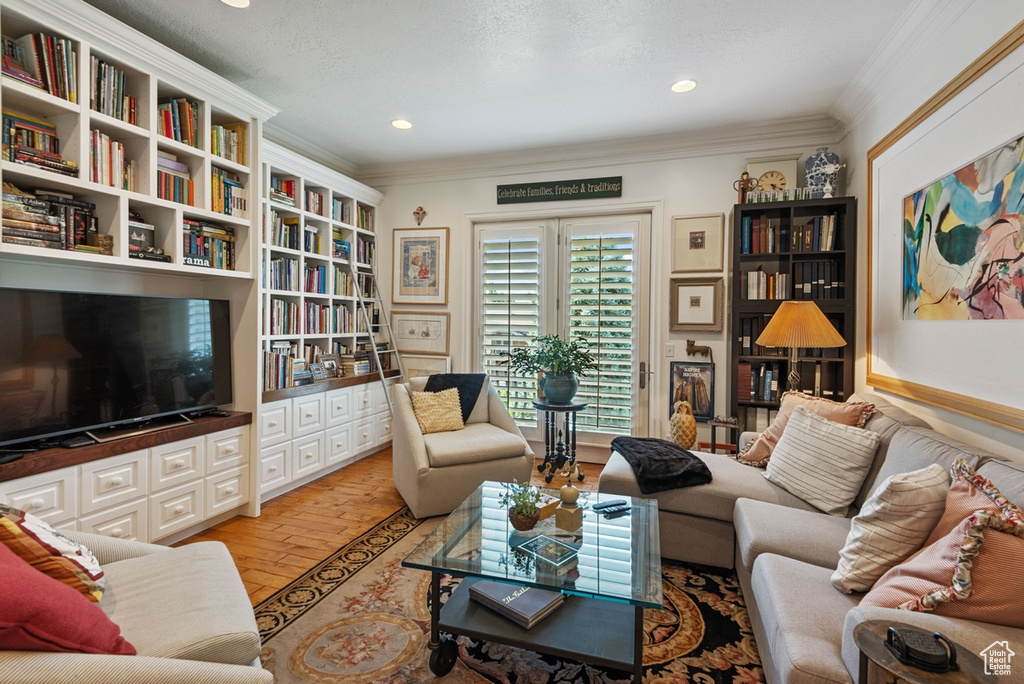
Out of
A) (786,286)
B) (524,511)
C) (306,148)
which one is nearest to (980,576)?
(524,511)

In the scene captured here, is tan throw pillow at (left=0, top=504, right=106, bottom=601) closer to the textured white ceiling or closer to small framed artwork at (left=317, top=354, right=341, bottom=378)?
the textured white ceiling

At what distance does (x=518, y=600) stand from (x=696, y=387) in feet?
9.03

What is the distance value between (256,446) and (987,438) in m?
3.68

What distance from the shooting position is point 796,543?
1.89 m

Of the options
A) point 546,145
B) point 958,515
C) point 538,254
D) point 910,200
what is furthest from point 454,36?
point 958,515

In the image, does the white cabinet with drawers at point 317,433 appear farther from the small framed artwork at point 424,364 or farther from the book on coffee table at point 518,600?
the book on coffee table at point 518,600

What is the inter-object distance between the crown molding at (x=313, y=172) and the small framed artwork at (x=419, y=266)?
1.43 ft

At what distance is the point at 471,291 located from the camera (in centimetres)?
479

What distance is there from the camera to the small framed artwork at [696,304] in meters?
4.00

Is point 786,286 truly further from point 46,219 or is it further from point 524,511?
point 46,219

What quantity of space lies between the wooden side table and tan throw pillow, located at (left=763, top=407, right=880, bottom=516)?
3.92 feet

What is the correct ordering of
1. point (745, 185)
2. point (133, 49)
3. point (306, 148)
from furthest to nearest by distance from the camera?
point (306, 148) → point (745, 185) → point (133, 49)

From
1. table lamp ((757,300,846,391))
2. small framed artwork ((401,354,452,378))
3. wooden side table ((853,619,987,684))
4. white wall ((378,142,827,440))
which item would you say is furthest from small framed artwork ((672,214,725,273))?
wooden side table ((853,619,987,684))

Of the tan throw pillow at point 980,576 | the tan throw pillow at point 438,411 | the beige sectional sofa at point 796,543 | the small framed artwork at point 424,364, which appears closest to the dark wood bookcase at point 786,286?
the beige sectional sofa at point 796,543
